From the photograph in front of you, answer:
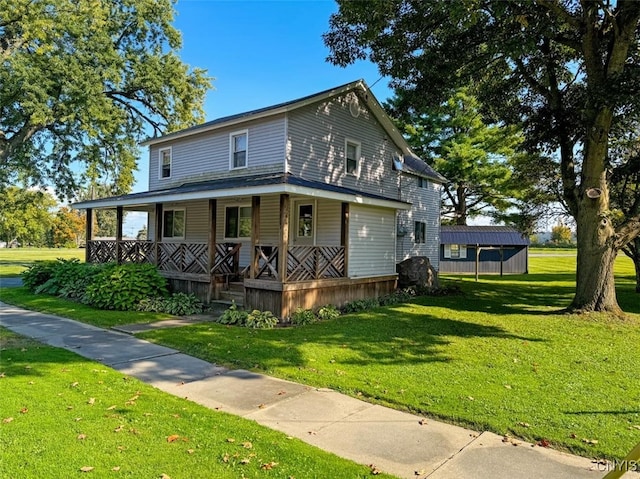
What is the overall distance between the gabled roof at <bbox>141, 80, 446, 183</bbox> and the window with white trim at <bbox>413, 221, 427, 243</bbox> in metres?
2.29

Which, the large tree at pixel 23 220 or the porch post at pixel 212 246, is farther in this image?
the large tree at pixel 23 220

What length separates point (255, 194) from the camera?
34.6 feet

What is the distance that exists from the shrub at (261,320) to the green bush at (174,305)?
98.8 inches

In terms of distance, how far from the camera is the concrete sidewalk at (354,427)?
3.62m

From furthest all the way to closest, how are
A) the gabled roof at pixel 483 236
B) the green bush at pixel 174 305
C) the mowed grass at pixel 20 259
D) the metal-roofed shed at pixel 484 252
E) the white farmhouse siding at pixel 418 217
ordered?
the metal-roofed shed at pixel 484 252
the gabled roof at pixel 483 236
the mowed grass at pixel 20 259
the white farmhouse siding at pixel 418 217
the green bush at pixel 174 305

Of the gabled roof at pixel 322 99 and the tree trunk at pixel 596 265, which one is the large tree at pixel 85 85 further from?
the tree trunk at pixel 596 265

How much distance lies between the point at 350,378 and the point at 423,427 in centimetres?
174

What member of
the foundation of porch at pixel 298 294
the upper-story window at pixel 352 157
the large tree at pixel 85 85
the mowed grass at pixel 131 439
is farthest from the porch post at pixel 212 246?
the large tree at pixel 85 85

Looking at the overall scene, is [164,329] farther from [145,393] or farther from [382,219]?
[382,219]

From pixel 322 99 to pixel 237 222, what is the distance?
531 cm

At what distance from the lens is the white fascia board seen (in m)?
10.1

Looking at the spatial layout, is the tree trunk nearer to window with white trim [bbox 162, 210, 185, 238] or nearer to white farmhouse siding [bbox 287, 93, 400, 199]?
white farmhouse siding [bbox 287, 93, 400, 199]

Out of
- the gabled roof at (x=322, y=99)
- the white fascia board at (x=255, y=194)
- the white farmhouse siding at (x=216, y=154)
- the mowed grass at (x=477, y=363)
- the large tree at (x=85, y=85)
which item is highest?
the large tree at (x=85, y=85)

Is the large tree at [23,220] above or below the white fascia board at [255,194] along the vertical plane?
above
